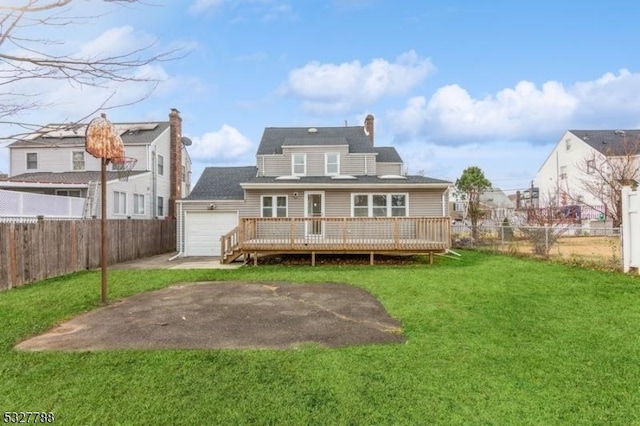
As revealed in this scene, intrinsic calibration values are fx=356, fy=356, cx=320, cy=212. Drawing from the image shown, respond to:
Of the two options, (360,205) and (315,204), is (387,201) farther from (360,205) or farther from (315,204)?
(315,204)

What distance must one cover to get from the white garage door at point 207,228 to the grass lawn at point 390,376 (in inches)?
388

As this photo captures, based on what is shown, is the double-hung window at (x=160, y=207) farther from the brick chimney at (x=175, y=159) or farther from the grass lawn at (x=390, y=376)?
the grass lawn at (x=390, y=376)

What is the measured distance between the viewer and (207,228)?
16156 mm

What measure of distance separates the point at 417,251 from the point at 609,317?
6825mm

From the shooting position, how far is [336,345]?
14.6 ft

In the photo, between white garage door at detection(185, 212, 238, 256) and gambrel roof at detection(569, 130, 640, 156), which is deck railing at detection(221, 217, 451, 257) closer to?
white garage door at detection(185, 212, 238, 256)

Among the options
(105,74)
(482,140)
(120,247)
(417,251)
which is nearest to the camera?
(105,74)

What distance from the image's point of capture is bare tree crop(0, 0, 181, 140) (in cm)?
271

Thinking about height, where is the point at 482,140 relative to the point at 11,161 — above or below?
above

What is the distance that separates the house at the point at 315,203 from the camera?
487 inches

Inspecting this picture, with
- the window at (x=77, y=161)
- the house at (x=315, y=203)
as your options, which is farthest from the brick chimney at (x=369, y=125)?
the window at (x=77, y=161)

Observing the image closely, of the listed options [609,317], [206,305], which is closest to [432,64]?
[609,317]

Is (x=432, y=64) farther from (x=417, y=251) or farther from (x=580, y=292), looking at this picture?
(x=580, y=292)

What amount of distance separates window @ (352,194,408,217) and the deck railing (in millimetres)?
1454
